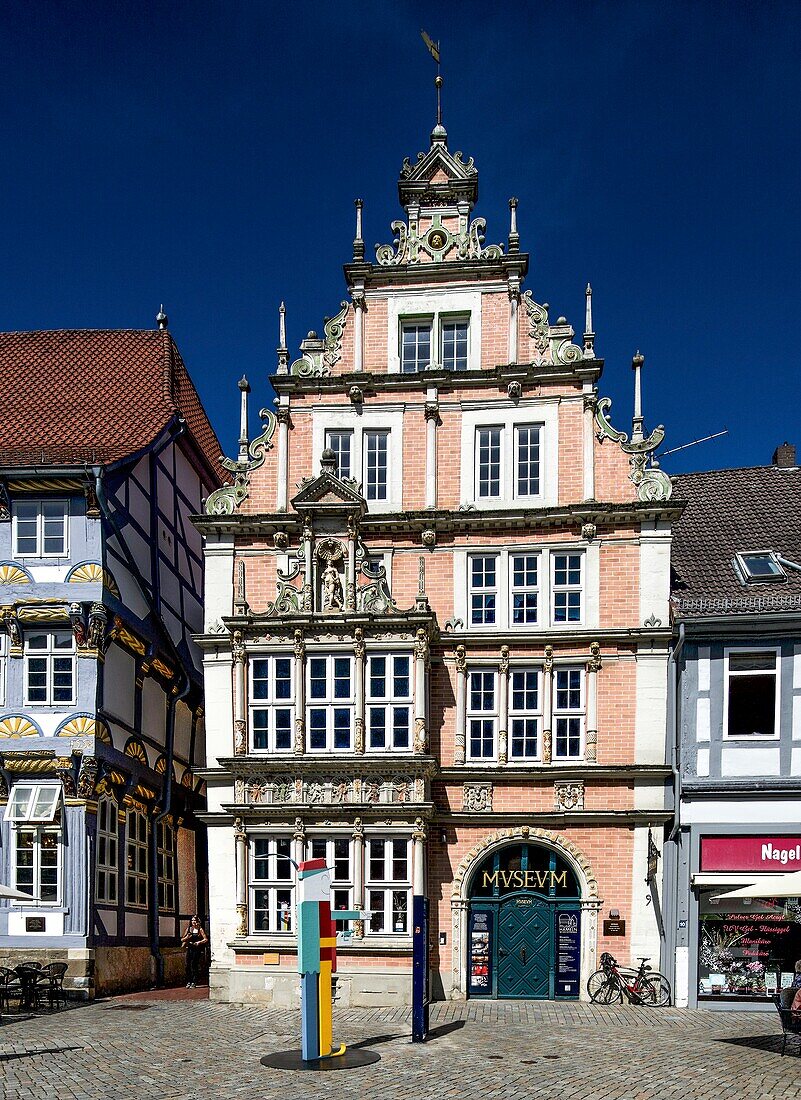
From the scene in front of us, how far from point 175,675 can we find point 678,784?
41.3ft

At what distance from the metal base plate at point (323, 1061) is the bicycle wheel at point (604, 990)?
6.99 meters

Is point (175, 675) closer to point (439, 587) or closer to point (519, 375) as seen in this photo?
point (439, 587)

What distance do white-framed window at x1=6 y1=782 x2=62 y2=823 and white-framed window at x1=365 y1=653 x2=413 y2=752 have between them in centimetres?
613

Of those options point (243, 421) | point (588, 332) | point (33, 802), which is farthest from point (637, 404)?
point (33, 802)

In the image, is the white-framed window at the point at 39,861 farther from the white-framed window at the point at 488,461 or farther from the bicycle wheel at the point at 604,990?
the white-framed window at the point at 488,461

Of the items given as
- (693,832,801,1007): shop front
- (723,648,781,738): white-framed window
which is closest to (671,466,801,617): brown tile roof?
(723,648,781,738): white-framed window

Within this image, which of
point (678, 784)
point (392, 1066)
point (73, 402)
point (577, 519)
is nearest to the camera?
point (392, 1066)

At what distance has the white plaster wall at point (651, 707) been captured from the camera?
912 inches

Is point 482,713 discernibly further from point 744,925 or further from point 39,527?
point 39,527

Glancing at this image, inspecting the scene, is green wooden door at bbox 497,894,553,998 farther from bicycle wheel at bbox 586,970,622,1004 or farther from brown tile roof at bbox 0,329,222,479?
brown tile roof at bbox 0,329,222,479

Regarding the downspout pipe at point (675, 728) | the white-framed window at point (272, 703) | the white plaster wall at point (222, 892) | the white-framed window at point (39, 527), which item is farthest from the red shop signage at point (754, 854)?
the white-framed window at point (39, 527)

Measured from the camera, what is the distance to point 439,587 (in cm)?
2444

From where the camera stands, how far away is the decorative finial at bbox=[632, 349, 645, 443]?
2441 centimetres

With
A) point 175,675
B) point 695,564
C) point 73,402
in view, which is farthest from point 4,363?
point 695,564
